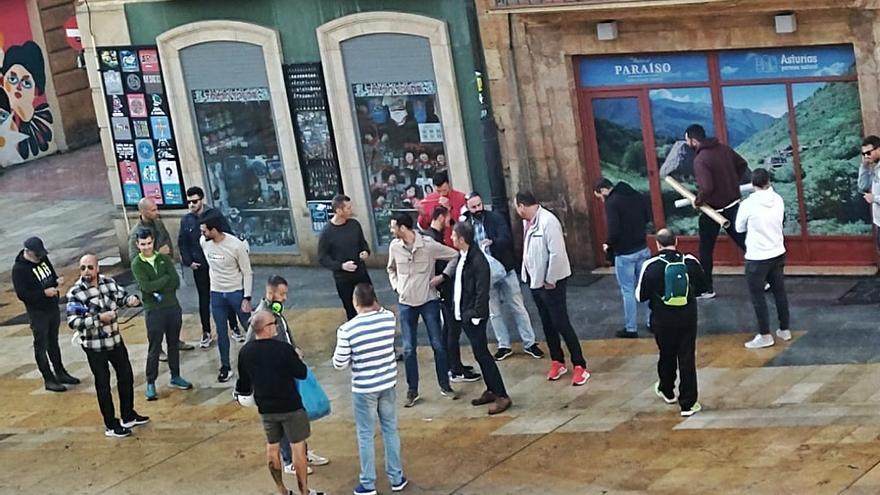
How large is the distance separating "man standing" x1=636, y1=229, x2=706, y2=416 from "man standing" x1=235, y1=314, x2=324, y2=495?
2940 millimetres

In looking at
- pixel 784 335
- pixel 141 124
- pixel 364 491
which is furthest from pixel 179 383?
pixel 141 124

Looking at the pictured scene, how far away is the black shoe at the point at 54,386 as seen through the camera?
17141 mm

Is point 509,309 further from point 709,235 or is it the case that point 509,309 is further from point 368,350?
point 368,350

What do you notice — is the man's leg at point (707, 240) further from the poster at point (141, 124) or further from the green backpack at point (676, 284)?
the poster at point (141, 124)

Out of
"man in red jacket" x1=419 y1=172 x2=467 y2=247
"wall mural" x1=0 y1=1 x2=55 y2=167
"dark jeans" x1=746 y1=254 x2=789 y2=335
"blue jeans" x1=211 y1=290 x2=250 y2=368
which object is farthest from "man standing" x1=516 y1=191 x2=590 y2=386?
"wall mural" x1=0 y1=1 x2=55 y2=167

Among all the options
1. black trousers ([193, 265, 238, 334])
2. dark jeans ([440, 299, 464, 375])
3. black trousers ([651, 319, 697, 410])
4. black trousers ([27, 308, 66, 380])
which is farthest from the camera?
black trousers ([193, 265, 238, 334])

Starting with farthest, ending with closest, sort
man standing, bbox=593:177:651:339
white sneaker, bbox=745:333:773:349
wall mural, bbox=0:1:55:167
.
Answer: wall mural, bbox=0:1:55:167 → man standing, bbox=593:177:651:339 → white sneaker, bbox=745:333:773:349

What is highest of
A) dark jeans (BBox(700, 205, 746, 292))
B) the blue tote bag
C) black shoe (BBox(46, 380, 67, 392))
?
dark jeans (BBox(700, 205, 746, 292))

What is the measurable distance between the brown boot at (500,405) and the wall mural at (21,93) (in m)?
16.9

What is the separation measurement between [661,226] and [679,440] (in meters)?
5.88

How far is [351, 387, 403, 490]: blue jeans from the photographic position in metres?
12.6

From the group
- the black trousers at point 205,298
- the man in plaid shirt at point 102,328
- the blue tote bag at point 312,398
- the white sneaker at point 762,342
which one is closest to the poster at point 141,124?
the black trousers at point 205,298

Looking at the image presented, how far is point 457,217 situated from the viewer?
16.2 m

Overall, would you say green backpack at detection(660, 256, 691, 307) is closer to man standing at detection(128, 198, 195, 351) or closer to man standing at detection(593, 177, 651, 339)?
man standing at detection(593, 177, 651, 339)
